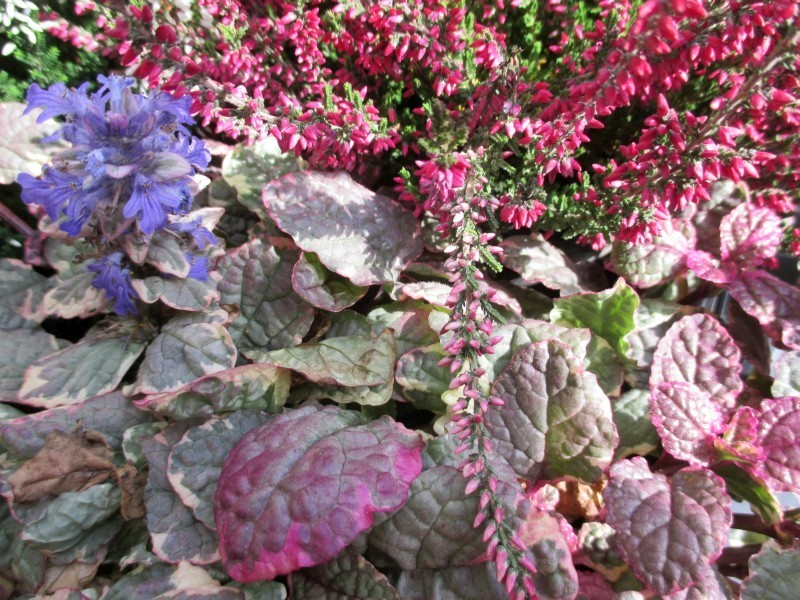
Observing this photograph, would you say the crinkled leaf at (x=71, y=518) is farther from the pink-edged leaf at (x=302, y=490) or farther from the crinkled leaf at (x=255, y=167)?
the crinkled leaf at (x=255, y=167)

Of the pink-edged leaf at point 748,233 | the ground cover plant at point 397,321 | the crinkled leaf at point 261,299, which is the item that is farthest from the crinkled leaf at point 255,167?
the pink-edged leaf at point 748,233

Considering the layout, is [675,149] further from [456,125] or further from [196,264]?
[196,264]

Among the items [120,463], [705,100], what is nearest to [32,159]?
[120,463]

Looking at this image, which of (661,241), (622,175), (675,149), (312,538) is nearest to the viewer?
(312,538)

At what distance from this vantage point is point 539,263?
1.07m

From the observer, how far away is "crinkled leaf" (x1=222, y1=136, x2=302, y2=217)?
3.51 feet

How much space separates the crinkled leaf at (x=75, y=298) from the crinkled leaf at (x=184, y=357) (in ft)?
0.37

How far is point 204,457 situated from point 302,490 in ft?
0.61

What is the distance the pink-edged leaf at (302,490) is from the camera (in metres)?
0.69

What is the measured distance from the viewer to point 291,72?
1038 millimetres

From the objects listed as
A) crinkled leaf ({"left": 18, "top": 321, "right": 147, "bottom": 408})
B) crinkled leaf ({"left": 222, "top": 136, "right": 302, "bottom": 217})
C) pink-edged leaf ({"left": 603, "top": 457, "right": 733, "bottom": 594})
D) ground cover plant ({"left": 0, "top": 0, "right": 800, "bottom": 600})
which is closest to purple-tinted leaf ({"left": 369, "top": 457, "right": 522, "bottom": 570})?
ground cover plant ({"left": 0, "top": 0, "right": 800, "bottom": 600})

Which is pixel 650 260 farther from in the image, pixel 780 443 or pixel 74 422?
pixel 74 422

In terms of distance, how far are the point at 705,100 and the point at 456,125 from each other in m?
0.52

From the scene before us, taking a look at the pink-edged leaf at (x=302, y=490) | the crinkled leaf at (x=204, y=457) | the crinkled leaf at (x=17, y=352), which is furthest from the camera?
the crinkled leaf at (x=17, y=352)
